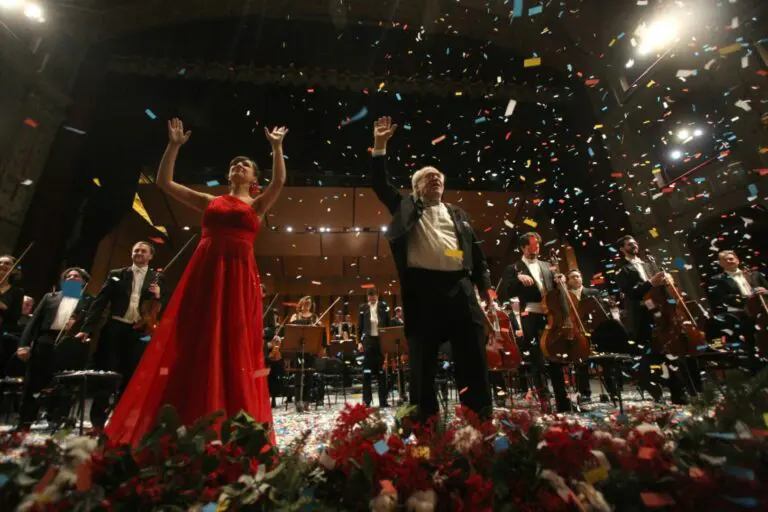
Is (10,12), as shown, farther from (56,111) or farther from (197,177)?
(197,177)

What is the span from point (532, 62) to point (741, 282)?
4813 millimetres

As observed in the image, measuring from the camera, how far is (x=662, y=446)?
93cm

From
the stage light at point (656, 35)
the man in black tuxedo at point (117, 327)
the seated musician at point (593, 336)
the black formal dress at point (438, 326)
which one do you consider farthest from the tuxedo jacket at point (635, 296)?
the man in black tuxedo at point (117, 327)

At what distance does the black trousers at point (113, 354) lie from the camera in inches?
127

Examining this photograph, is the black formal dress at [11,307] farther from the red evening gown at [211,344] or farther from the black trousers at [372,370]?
the black trousers at [372,370]

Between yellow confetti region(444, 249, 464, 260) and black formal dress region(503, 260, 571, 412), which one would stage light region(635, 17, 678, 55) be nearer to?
black formal dress region(503, 260, 571, 412)

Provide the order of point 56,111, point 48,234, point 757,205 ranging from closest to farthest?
point 757,205, point 48,234, point 56,111

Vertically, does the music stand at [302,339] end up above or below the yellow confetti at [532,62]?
below

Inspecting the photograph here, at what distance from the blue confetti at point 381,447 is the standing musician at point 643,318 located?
3656 millimetres

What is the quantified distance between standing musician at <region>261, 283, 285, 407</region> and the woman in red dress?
3.73m

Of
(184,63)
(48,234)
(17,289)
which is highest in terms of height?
(184,63)

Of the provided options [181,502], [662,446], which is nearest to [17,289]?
[181,502]

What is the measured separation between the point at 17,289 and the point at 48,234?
1.76 metres

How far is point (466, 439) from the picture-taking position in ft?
3.14
